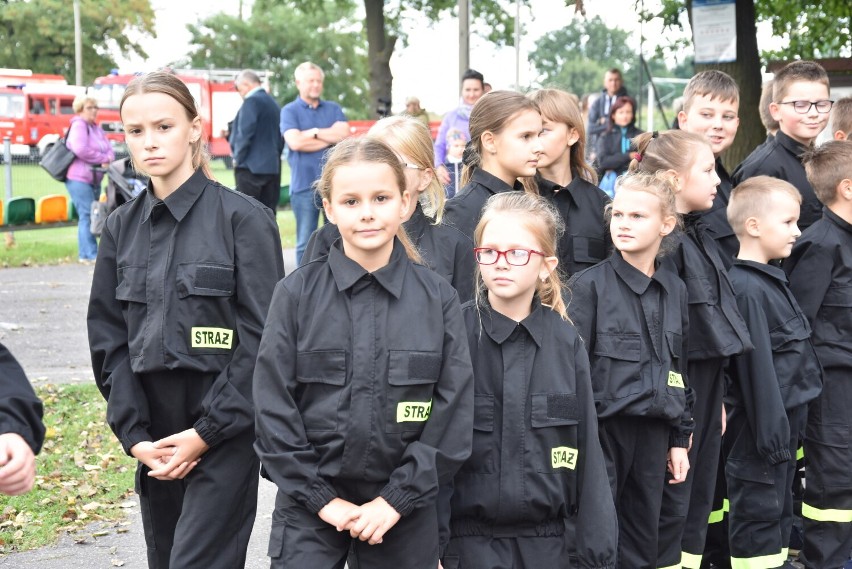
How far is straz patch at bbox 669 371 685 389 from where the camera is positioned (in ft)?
15.1

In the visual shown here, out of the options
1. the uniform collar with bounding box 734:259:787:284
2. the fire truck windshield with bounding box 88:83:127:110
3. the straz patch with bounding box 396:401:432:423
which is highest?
the fire truck windshield with bounding box 88:83:127:110

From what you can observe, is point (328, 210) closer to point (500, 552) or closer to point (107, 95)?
point (500, 552)

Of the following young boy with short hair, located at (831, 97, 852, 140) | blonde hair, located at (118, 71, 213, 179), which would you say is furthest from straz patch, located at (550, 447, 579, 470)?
young boy with short hair, located at (831, 97, 852, 140)

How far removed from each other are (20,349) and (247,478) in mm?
7125

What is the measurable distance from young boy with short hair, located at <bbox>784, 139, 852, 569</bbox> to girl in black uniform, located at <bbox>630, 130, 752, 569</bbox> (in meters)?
0.68

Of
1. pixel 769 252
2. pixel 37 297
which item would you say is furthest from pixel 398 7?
pixel 769 252

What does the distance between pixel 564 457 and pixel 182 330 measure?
1.33 m

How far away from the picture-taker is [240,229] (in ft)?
13.3

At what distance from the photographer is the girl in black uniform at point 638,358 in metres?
4.54

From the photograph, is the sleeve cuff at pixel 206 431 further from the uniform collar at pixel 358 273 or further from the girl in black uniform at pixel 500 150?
the girl in black uniform at pixel 500 150

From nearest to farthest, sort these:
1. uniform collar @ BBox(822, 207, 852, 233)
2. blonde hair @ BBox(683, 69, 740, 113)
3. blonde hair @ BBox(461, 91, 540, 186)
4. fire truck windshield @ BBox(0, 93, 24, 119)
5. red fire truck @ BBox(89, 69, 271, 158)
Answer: blonde hair @ BBox(461, 91, 540, 186) → uniform collar @ BBox(822, 207, 852, 233) → blonde hair @ BBox(683, 69, 740, 113) → fire truck windshield @ BBox(0, 93, 24, 119) → red fire truck @ BBox(89, 69, 271, 158)

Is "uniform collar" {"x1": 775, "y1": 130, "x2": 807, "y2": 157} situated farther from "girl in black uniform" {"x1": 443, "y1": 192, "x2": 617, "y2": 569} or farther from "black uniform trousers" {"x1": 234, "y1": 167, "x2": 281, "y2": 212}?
"black uniform trousers" {"x1": 234, "y1": 167, "x2": 281, "y2": 212}

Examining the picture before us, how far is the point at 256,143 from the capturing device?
1368cm

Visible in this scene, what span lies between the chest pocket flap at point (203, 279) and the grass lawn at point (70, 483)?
2.59 metres
